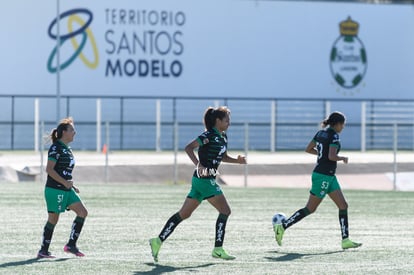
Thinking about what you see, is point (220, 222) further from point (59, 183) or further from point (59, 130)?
point (59, 130)

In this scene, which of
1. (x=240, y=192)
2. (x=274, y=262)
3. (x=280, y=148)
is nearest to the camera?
(x=274, y=262)

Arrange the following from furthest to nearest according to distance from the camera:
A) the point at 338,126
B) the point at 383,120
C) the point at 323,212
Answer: the point at 383,120, the point at 323,212, the point at 338,126

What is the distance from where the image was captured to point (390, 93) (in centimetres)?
5538

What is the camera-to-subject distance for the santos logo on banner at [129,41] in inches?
1913

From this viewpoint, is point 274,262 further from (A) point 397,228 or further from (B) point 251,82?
(B) point 251,82

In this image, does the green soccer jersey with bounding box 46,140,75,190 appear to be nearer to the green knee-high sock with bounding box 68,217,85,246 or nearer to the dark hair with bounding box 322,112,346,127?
the green knee-high sock with bounding box 68,217,85,246

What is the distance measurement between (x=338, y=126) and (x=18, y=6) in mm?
34591

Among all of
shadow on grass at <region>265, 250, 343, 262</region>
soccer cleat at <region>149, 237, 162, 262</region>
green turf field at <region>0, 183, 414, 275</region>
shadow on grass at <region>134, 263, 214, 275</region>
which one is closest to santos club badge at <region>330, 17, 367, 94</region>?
green turf field at <region>0, 183, 414, 275</region>

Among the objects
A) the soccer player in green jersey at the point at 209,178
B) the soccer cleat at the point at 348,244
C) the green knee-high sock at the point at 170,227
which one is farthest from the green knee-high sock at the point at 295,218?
the green knee-high sock at the point at 170,227

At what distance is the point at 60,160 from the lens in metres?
14.0

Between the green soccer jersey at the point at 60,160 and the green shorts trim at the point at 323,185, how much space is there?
11.0ft

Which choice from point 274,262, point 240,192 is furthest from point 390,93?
point 274,262

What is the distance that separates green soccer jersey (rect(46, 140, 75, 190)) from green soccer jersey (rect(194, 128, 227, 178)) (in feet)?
4.78

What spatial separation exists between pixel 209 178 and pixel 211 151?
0.31 metres
